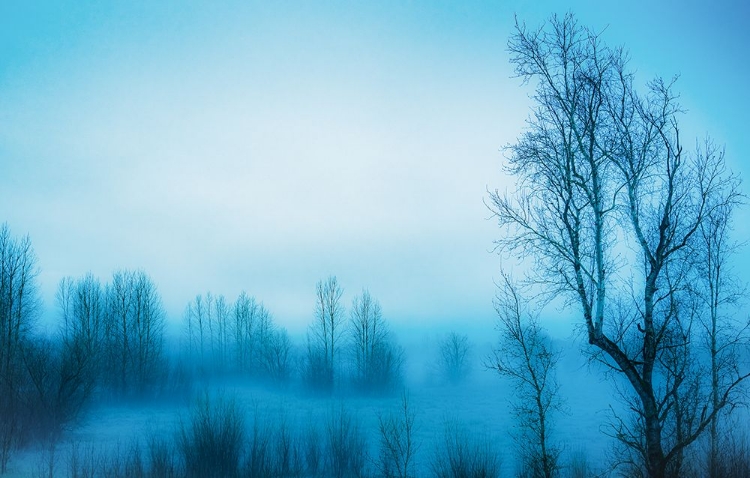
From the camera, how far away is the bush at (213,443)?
19.6 meters

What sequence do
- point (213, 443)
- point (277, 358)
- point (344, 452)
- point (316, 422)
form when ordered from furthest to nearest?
1. point (277, 358)
2. point (316, 422)
3. point (344, 452)
4. point (213, 443)

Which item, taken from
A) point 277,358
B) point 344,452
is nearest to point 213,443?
point 344,452

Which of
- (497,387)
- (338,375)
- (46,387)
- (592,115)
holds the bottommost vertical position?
(497,387)

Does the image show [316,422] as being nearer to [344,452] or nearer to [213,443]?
[344,452]

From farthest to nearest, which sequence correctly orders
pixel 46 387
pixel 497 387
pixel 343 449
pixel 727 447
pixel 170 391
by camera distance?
pixel 497 387 < pixel 170 391 < pixel 46 387 < pixel 343 449 < pixel 727 447

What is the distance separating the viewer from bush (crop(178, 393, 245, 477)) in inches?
772

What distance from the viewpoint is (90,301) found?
4241cm

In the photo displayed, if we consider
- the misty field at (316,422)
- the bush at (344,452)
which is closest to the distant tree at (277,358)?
the misty field at (316,422)

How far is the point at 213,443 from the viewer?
66.4ft

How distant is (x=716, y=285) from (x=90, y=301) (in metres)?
44.6

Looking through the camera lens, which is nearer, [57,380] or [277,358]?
[57,380]

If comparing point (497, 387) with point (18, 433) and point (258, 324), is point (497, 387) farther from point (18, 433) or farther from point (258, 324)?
point (18, 433)

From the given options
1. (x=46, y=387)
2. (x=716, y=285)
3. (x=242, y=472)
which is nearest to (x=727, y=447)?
(x=716, y=285)

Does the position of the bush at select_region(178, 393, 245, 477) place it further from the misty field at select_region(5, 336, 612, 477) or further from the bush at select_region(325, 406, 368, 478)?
the bush at select_region(325, 406, 368, 478)
